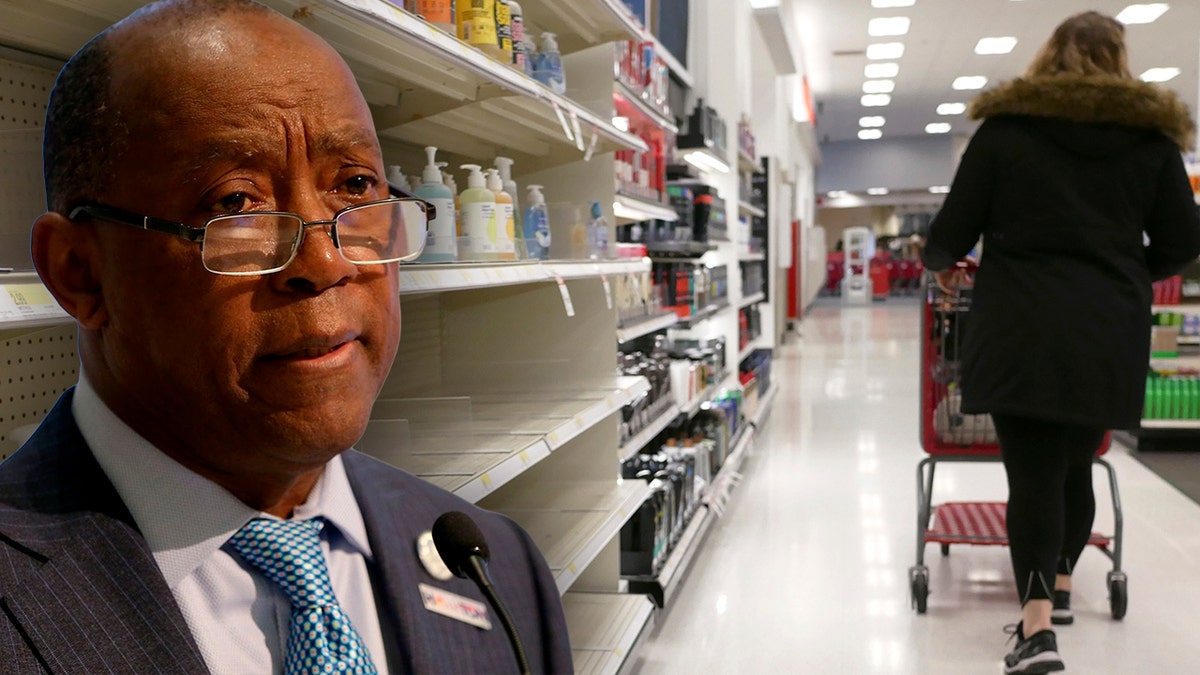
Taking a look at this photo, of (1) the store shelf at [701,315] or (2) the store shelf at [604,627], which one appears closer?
(2) the store shelf at [604,627]

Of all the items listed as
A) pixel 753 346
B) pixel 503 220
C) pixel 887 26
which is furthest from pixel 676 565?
pixel 887 26

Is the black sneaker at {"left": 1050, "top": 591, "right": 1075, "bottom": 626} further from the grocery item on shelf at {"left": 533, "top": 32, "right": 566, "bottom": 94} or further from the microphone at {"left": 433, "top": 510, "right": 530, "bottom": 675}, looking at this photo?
the microphone at {"left": 433, "top": 510, "right": 530, "bottom": 675}

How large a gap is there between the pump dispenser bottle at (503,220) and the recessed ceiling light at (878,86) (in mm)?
15150

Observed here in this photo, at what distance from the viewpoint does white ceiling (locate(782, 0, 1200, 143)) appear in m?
11.3

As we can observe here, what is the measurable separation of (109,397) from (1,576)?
194 millimetres

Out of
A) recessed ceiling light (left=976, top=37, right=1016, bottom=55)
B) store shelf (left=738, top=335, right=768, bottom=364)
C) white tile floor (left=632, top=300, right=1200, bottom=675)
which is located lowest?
white tile floor (left=632, top=300, right=1200, bottom=675)

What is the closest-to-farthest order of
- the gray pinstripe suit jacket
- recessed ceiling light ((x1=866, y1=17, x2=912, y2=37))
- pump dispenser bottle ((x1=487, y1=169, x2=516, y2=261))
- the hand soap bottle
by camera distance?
the gray pinstripe suit jacket, pump dispenser bottle ((x1=487, y1=169, x2=516, y2=261)), the hand soap bottle, recessed ceiling light ((x1=866, y1=17, x2=912, y2=37))

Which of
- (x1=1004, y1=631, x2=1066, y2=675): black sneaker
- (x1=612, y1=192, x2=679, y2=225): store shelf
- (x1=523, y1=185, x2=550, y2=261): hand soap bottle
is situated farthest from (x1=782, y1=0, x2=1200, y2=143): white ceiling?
(x1=1004, y1=631, x2=1066, y2=675): black sneaker

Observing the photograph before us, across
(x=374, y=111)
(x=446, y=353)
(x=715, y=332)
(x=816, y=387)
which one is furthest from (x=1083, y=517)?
(x=816, y=387)

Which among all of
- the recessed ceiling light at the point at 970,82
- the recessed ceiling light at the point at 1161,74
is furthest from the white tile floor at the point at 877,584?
the recessed ceiling light at the point at 1161,74

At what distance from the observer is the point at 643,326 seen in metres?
3.53

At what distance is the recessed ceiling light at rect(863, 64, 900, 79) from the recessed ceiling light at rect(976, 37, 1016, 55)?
1431 millimetres

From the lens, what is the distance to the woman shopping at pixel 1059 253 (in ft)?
8.88

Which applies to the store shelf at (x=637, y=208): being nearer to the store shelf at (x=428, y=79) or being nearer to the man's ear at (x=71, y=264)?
the store shelf at (x=428, y=79)
